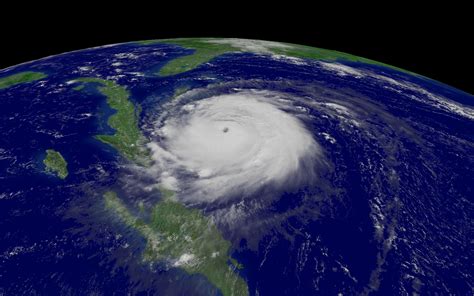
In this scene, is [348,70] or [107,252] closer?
[107,252]

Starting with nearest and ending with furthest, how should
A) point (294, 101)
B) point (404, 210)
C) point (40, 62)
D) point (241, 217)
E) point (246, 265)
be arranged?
point (246, 265) < point (241, 217) < point (404, 210) < point (294, 101) < point (40, 62)

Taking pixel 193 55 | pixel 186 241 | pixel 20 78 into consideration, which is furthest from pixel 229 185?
pixel 20 78

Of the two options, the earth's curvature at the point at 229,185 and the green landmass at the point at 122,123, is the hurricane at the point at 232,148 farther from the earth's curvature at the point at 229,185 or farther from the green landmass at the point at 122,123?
the green landmass at the point at 122,123

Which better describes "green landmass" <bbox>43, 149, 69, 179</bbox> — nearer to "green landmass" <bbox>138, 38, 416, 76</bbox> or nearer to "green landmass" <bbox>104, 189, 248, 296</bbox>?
"green landmass" <bbox>104, 189, 248, 296</bbox>

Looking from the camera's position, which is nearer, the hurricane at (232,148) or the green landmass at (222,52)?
the hurricane at (232,148)

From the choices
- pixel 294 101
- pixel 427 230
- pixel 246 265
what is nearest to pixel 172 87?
pixel 294 101

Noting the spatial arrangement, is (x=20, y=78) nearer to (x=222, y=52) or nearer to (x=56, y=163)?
(x=56, y=163)

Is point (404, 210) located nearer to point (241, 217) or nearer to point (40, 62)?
point (241, 217)

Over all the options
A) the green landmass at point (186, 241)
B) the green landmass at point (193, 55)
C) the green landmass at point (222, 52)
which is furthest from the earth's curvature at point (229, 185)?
the green landmass at point (222, 52)
